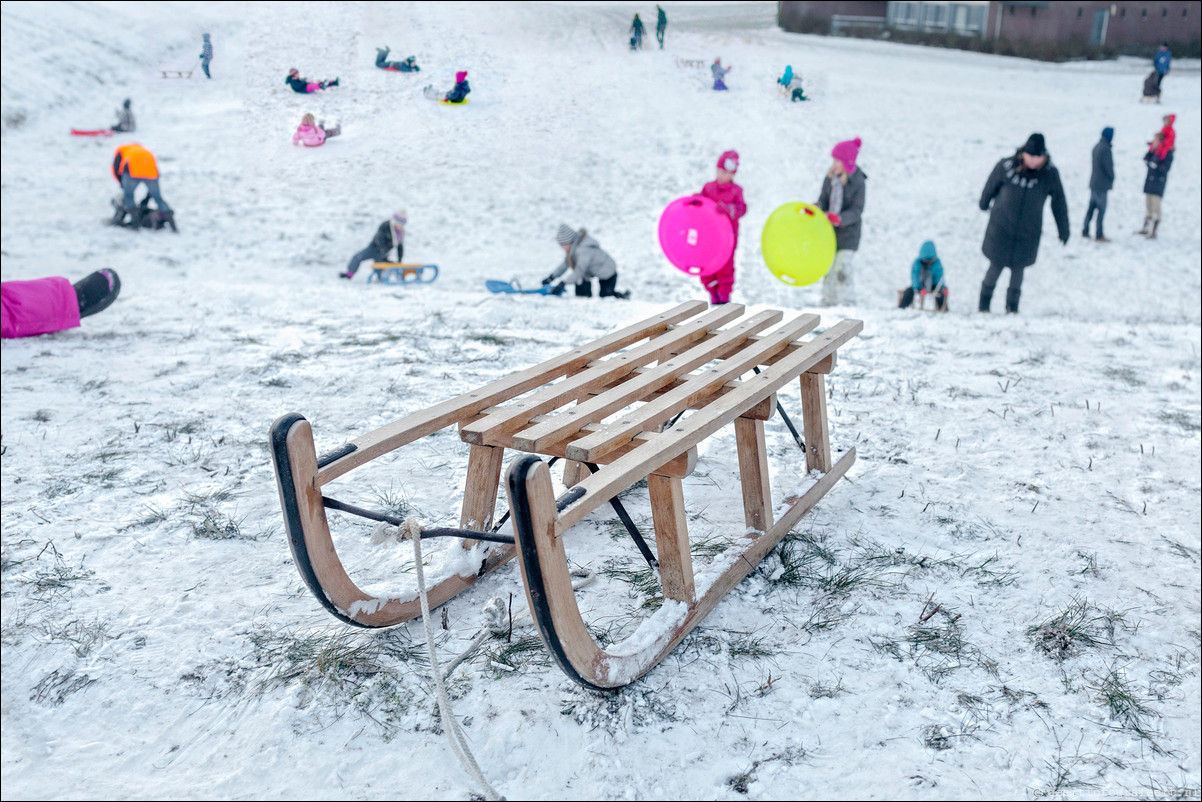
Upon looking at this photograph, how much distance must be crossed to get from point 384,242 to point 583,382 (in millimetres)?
6568

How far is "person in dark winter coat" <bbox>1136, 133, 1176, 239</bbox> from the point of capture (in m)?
9.05

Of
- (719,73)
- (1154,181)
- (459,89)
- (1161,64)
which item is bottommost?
(1154,181)

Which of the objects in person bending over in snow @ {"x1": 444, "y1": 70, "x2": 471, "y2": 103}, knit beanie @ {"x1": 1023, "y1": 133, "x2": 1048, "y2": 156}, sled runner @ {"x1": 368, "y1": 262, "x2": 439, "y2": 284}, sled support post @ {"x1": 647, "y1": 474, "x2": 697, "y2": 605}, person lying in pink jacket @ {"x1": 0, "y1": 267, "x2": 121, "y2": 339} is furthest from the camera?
person bending over in snow @ {"x1": 444, "y1": 70, "x2": 471, "y2": 103}

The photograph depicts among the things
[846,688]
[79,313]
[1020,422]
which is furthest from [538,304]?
[846,688]

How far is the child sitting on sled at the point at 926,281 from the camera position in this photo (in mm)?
6782

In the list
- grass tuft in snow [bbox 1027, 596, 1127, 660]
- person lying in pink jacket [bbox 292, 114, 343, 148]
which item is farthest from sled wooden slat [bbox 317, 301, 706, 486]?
person lying in pink jacket [bbox 292, 114, 343, 148]

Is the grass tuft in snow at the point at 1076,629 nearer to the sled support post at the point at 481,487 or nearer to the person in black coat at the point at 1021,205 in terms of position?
the sled support post at the point at 481,487

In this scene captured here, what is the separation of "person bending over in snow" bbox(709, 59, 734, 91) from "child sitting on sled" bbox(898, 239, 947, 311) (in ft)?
23.0

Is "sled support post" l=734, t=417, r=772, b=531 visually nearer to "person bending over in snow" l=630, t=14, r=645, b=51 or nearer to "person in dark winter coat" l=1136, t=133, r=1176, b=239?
"person in dark winter coat" l=1136, t=133, r=1176, b=239

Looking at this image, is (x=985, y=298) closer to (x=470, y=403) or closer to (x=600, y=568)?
(x=600, y=568)

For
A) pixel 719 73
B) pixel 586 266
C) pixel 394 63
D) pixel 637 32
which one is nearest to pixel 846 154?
pixel 586 266

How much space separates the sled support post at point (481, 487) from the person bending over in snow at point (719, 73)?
11803 mm

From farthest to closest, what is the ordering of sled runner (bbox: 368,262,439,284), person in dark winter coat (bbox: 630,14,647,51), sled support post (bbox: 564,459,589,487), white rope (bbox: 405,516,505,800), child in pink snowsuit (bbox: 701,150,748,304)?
person in dark winter coat (bbox: 630,14,647,51)
sled runner (bbox: 368,262,439,284)
child in pink snowsuit (bbox: 701,150,748,304)
sled support post (bbox: 564,459,589,487)
white rope (bbox: 405,516,505,800)

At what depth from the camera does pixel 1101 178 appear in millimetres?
8938
